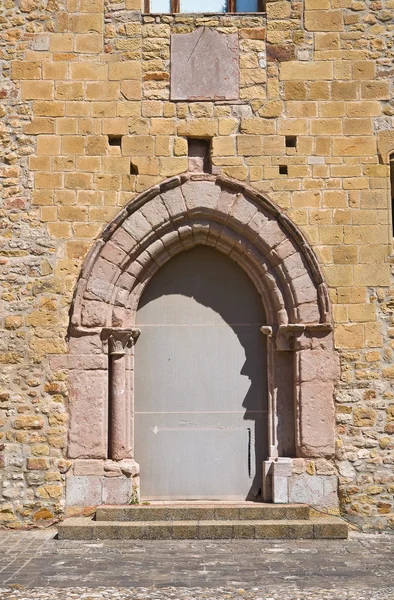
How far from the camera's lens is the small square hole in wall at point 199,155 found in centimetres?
796

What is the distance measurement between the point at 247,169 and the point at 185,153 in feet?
2.10

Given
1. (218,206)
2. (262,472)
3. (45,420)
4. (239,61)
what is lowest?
(262,472)

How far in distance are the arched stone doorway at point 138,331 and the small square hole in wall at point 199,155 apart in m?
0.16

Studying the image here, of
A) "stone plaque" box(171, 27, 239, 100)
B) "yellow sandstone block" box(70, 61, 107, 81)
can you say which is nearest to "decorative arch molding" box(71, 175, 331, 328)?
"stone plaque" box(171, 27, 239, 100)

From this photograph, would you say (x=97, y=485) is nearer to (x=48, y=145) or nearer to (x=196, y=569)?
(x=196, y=569)

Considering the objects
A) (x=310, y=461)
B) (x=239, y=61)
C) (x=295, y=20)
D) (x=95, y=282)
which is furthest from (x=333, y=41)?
(x=310, y=461)

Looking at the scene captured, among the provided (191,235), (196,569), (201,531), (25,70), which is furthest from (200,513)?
(25,70)

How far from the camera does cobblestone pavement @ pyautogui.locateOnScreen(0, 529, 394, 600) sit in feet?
17.5

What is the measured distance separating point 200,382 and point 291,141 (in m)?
2.59

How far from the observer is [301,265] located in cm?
778

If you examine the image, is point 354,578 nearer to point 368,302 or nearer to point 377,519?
point 377,519

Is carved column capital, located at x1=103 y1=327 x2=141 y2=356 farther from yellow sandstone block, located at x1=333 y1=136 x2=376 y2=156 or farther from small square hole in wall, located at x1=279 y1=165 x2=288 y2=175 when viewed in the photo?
yellow sandstone block, located at x1=333 y1=136 x2=376 y2=156

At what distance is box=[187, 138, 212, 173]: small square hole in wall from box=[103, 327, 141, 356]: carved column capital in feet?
5.74

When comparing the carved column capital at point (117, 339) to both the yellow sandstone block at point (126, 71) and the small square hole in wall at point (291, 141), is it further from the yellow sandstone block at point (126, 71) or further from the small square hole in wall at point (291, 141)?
the yellow sandstone block at point (126, 71)
